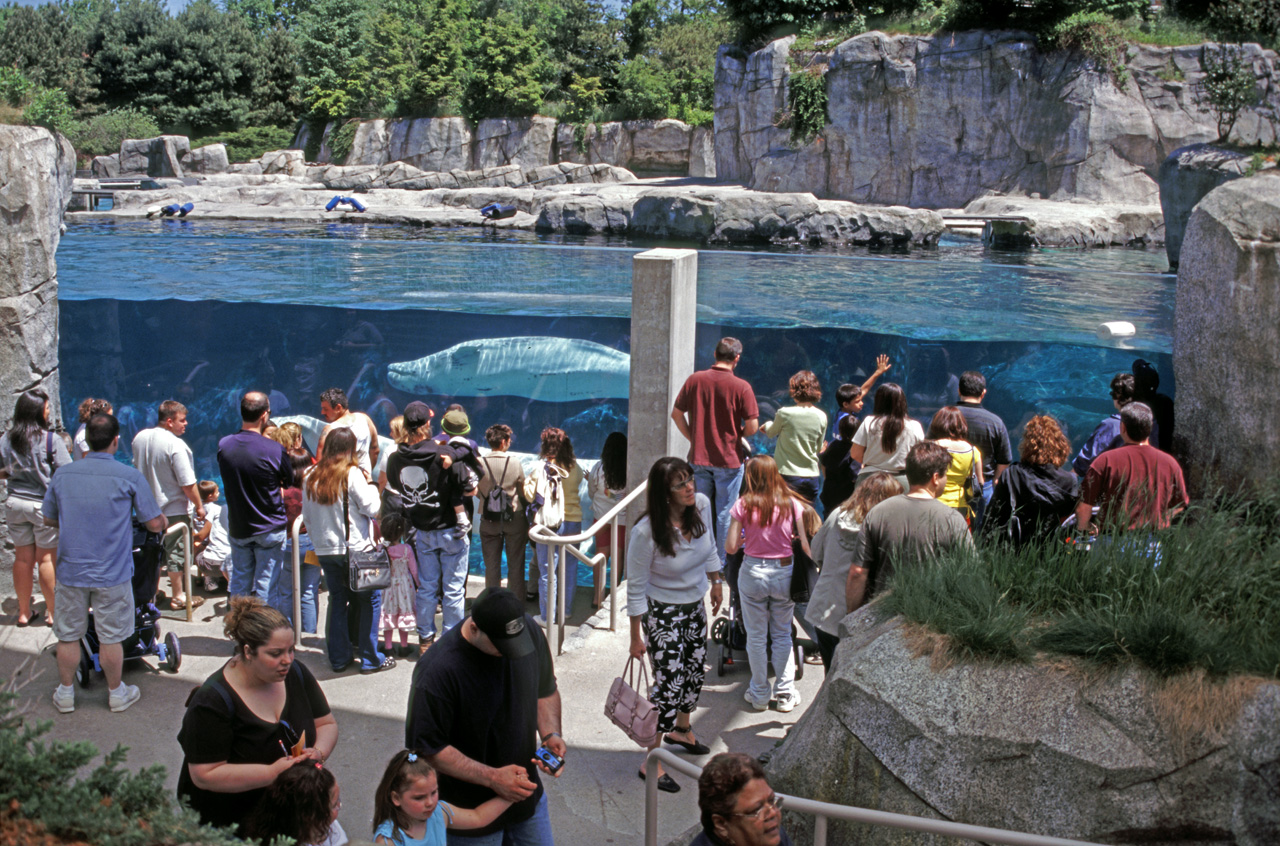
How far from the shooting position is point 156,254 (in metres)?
17.7

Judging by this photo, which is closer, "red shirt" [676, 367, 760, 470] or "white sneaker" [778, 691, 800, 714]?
"white sneaker" [778, 691, 800, 714]

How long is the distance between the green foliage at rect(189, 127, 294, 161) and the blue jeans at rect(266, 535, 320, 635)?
42.9 m

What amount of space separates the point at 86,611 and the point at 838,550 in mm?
3990

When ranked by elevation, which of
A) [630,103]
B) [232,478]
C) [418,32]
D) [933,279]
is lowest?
[232,478]

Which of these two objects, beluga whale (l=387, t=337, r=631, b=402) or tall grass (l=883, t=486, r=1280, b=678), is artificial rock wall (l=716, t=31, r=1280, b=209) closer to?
beluga whale (l=387, t=337, r=631, b=402)

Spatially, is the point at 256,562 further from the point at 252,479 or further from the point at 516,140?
the point at 516,140

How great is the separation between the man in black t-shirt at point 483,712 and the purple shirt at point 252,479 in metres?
3.29

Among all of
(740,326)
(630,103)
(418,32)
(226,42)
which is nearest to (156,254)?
(740,326)

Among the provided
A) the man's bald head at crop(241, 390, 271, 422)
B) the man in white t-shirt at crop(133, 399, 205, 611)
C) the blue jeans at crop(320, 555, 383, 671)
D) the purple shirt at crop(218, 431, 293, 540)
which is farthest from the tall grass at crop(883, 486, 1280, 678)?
the man in white t-shirt at crop(133, 399, 205, 611)

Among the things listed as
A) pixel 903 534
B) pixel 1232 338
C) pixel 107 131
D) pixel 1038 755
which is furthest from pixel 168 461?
pixel 107 131

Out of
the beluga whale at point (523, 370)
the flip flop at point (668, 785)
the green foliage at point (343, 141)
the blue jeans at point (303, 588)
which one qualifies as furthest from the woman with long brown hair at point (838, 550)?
the green foliage at point (343, 141)

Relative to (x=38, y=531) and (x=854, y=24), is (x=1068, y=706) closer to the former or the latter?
(x=38, y=531)

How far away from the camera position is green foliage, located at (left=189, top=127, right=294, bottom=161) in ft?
150

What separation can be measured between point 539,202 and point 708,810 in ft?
83.8
